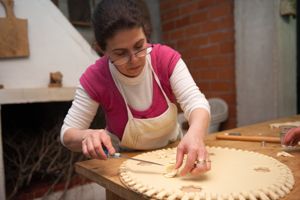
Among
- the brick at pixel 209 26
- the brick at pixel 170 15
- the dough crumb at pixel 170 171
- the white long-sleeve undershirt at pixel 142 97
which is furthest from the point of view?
the brick at pixel 170 15

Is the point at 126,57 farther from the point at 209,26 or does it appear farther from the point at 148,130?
the point at 209,26

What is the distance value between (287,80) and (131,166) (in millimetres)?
1576

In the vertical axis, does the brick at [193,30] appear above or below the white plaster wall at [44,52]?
above

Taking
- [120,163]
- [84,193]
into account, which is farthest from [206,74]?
[120,163]

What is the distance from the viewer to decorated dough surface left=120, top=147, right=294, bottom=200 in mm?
563

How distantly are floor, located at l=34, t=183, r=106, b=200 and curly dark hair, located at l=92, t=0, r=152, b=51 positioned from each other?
1.56 metres

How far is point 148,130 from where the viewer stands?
1.00 metres

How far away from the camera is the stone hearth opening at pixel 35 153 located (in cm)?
198

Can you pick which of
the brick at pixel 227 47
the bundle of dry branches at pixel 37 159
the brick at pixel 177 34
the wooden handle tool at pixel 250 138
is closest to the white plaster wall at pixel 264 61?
the brick at pixel 227 47

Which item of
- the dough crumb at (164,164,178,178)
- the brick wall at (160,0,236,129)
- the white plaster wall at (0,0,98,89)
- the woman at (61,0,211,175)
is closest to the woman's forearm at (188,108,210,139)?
the woman at (61,0,211,175)

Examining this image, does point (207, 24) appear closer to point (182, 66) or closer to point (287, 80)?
point (287, 80)

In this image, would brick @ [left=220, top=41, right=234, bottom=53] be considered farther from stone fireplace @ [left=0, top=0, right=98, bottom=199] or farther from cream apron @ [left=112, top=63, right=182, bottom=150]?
cream apron @ [left=112, top=63, right=182, bottom=150]

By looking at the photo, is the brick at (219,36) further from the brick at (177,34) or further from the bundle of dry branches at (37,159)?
the bundle of dry branches at (37,159)

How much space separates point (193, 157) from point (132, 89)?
16.1 inches
